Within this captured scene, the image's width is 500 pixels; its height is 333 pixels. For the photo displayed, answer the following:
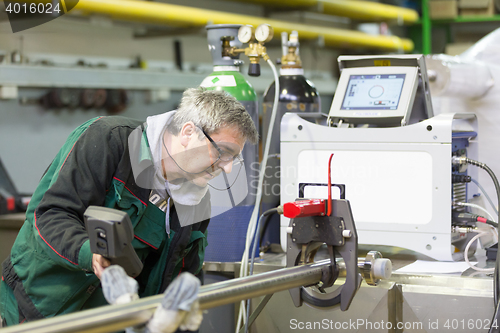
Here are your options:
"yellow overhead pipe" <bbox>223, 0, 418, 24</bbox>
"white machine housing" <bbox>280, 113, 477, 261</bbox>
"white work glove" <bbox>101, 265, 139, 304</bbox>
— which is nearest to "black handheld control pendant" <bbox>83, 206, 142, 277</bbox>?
"white work glove" <bbox>101, 265, 139, 304</bbox>

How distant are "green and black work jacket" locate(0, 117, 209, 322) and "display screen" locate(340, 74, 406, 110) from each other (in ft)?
1.93

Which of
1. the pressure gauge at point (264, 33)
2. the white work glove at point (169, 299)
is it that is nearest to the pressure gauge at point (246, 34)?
the pressure gauge at point (264, 33)

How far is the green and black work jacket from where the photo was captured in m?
1.03

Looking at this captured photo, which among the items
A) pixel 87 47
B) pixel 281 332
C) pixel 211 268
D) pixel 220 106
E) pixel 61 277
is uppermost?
→ pixel 87 47

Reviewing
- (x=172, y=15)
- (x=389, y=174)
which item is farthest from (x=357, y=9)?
(x=389, y=174)

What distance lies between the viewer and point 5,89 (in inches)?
92.0

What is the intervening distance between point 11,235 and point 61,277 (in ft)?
3.98

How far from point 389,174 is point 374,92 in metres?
0.24

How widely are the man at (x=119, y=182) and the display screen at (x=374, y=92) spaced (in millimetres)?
408

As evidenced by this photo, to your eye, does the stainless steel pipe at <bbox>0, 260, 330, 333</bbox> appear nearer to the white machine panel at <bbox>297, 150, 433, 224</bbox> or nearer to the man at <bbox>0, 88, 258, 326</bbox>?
the man at <bbox>0, 88, 258, 326</bbox>

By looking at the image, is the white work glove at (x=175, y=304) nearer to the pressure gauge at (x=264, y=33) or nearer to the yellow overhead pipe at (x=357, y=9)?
the pressure gauge at (x=264, y=33)

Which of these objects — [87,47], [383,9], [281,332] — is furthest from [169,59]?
[281,332]

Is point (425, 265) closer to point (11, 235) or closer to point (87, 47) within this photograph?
point (11, 235)

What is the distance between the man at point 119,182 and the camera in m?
1.06
